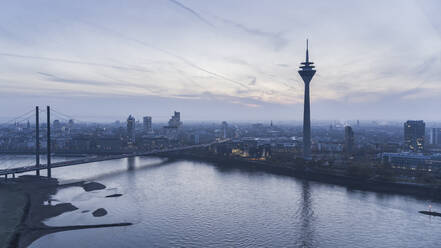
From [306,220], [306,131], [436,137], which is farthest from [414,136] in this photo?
[306,220]

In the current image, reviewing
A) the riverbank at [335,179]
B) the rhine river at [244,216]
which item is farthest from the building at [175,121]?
the rhine river at [244,216]

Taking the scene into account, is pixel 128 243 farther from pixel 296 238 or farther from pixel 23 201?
pixel 23 201

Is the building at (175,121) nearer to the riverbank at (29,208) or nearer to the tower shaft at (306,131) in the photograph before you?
the tower shaft at (306,131)

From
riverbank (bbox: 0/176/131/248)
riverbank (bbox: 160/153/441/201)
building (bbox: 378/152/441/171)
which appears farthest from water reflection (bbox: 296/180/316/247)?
building (bbox: 378/152/441/171)

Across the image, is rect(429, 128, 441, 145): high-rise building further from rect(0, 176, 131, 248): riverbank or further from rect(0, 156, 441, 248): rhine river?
rect(0, 176, 131, 248): riverbank

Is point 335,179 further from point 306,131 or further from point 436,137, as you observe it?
point 436,137

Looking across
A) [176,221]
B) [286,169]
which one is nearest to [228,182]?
[286,169]

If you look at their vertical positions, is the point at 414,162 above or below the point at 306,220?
above
